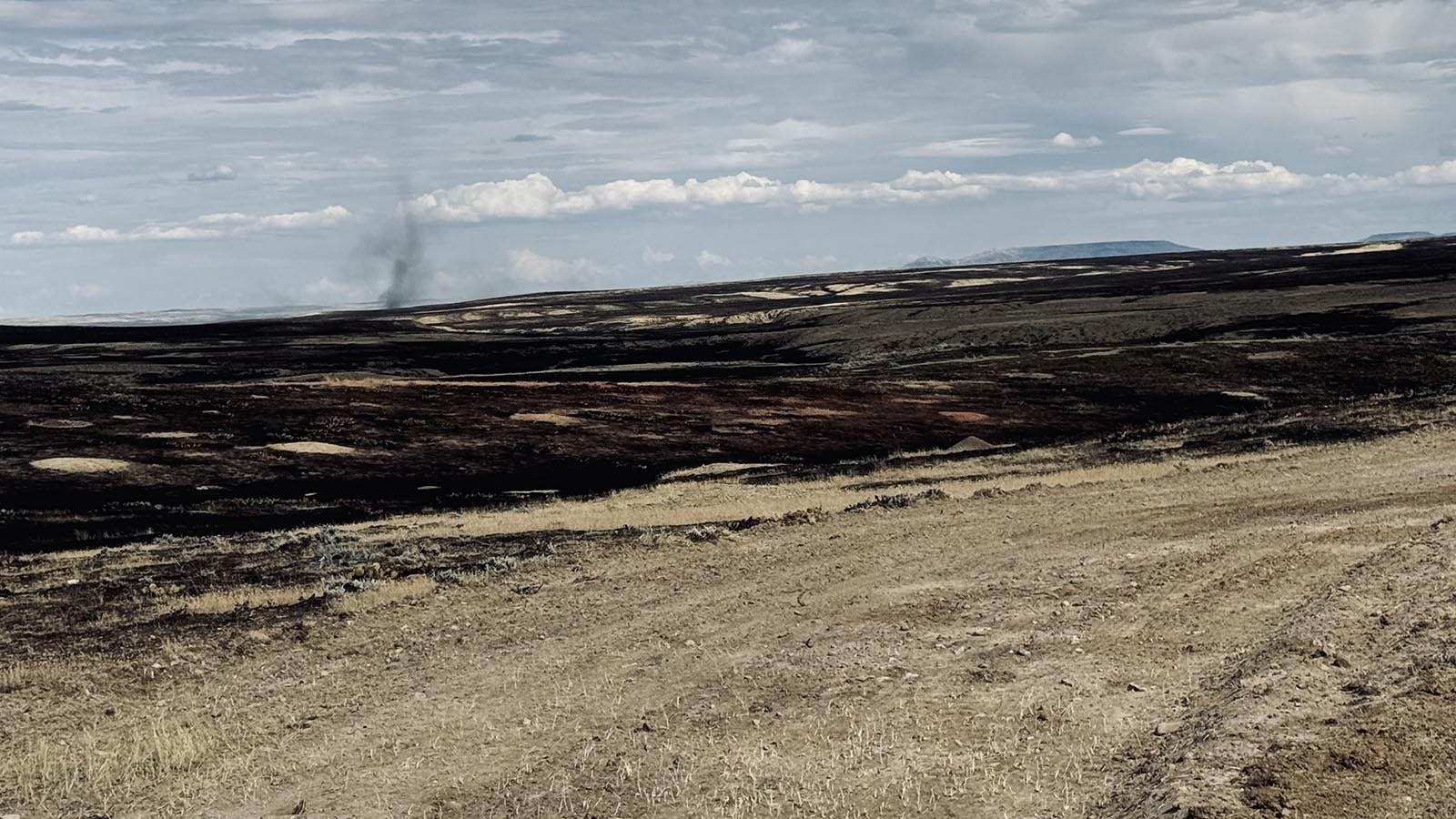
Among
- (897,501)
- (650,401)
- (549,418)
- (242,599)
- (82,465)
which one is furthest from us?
(650,401)

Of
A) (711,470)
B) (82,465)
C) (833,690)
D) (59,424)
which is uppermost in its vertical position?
(59,424)

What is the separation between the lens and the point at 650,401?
219ft

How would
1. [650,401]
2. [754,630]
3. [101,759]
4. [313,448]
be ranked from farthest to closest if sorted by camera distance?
[650,401]
[313,448]
[754,630]
[101,759]

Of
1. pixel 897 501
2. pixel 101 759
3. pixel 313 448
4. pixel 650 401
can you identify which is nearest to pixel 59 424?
pixel 313 448

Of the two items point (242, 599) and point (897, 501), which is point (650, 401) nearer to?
point (897, 501)

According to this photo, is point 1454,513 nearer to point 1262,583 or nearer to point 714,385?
point 1262,583

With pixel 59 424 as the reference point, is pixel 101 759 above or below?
below

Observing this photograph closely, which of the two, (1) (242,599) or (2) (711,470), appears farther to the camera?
(2) (711,470)

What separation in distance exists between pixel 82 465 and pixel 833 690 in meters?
40.8

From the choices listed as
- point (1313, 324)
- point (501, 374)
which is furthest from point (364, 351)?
point (1313, 324)

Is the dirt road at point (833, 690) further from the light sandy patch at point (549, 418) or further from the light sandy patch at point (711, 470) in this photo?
the light sandy patch at point (549, 418)

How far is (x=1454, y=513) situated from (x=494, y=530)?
21.3 m

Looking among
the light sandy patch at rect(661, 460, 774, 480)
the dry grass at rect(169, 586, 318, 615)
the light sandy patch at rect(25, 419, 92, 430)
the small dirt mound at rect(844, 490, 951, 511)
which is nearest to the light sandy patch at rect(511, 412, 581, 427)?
the light sandy patch at rect(661, 460, 774, 480)

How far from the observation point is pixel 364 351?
441ft
